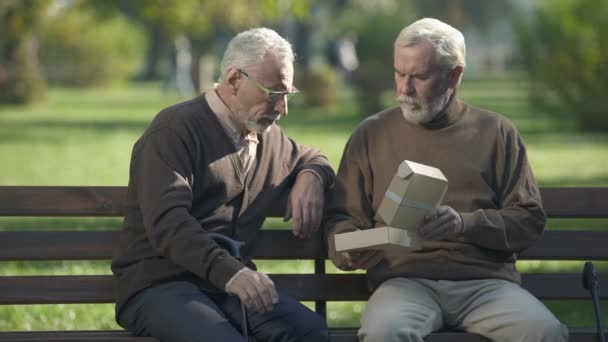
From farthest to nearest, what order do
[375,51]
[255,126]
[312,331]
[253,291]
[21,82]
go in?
[21,82], [375,51], [255,126], [312,331], [253,291]

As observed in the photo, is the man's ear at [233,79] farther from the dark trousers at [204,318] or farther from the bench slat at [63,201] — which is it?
the dark trousers at [204,318]

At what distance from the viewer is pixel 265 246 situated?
5.13 meters

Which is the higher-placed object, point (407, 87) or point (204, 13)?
point (407, 87)

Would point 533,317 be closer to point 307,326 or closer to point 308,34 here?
point 307,326

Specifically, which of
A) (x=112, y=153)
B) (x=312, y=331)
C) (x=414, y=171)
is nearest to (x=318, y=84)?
(x=112, y=153)

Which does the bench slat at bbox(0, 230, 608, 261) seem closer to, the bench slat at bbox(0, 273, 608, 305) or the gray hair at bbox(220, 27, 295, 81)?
the bench slat at bbox(0, 273, 608, 305)

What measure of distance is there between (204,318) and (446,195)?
1.08 m

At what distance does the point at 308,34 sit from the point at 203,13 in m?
30.8

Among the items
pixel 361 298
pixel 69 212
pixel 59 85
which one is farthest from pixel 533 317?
pixel 59 85

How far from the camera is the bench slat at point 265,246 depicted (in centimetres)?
505

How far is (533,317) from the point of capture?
455cm

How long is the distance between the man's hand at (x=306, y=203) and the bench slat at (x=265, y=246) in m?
0.19

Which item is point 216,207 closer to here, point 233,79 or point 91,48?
point 233,79

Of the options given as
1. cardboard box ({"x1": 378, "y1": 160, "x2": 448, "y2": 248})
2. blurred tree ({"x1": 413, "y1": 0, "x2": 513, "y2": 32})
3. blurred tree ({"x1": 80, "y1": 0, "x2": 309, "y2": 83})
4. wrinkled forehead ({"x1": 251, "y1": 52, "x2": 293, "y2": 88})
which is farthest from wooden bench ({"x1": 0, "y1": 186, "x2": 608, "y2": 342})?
blurred tree ({"x1": 413, "y1": 0, "x2": 513, "y2": 32})
